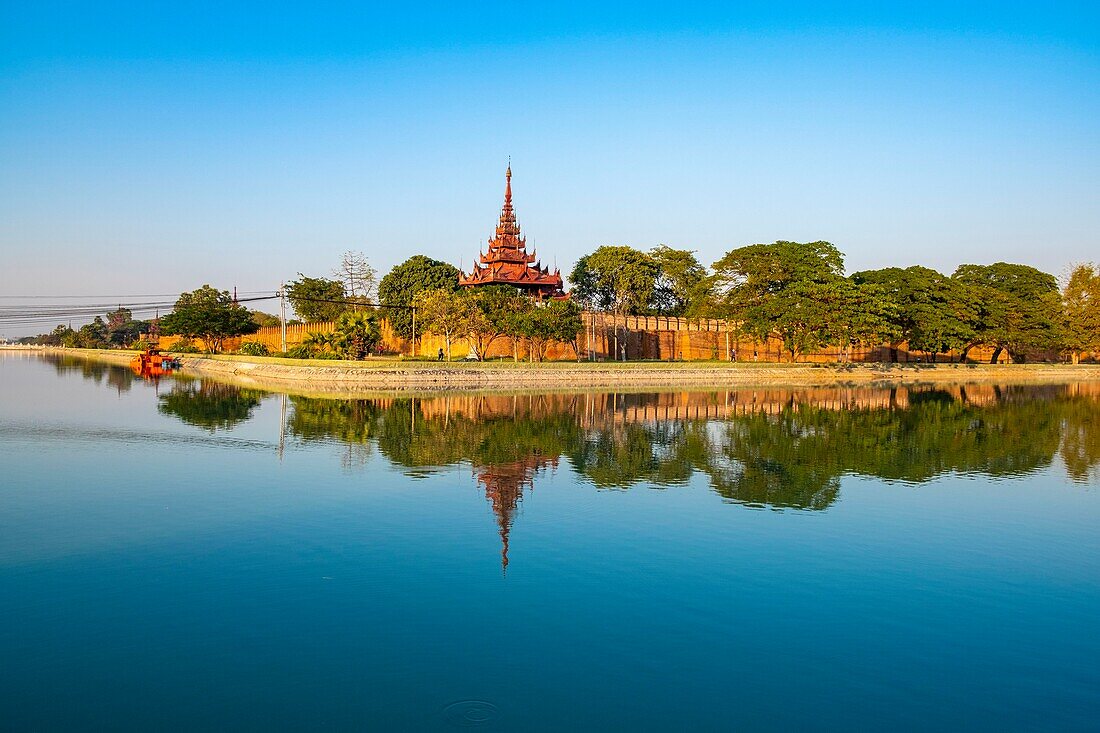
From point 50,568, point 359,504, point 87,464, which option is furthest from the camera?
point 87,464

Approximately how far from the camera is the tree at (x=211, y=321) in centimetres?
8325

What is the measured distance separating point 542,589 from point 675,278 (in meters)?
77.7

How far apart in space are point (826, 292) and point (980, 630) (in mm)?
53679

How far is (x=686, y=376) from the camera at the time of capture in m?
57.1

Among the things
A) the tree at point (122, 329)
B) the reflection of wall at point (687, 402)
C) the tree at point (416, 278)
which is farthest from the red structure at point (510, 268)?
the tree at point (122, 329)

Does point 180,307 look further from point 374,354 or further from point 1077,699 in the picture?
point 1077,699

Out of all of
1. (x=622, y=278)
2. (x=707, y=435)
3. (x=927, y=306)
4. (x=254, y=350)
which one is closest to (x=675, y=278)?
(x=622, y=278)

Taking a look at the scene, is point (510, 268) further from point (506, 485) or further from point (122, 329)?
point (122, 329)

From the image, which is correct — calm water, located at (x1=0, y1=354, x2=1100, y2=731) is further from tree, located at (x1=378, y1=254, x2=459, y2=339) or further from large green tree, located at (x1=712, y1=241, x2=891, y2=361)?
tree, located at (x1=378, y1=254, x2=459, y2=339)

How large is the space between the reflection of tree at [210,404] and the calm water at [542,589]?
698 centimetres

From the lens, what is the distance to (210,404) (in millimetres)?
36656

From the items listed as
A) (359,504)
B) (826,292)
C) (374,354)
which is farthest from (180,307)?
(359,504)

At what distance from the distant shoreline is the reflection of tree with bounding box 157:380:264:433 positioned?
3.79 m

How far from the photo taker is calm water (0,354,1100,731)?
7.22m
